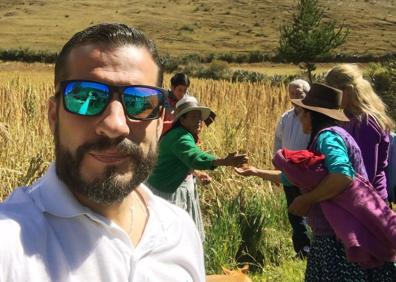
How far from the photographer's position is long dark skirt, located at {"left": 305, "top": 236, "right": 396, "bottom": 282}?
346cm

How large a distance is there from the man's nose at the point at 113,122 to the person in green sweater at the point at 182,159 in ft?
8.13

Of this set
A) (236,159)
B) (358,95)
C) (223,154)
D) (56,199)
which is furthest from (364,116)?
(223,154)

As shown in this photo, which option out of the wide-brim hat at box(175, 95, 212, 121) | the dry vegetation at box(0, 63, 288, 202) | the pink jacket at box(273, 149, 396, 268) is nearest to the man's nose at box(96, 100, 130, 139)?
the pink jacket at box(273, 149, 396, 268)

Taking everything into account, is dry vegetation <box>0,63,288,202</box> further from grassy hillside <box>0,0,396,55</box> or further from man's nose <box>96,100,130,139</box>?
grassy hillside <box>0,0,396,55</box>

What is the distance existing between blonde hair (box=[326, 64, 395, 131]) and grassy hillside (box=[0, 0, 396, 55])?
73.6 meters

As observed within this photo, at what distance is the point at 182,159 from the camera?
4.16 meters

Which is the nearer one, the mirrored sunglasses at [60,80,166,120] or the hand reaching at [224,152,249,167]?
the mirrored sunglasses at [60,80,166,120]

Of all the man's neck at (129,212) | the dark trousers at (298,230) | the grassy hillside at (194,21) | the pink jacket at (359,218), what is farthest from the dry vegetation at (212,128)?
the grassy hillside at (194,21)

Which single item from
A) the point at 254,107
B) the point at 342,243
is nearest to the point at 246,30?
the point at 254,107

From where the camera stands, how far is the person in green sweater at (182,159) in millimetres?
4113

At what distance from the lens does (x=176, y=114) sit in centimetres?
444

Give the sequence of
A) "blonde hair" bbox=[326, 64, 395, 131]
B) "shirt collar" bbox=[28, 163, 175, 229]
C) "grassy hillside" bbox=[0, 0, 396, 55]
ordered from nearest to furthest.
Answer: "shirt collar" bbox=[28, 163, 175, 229]
"blonde hair" bbox=[326, 64, 395, 131]
"grassy hillside" bbox=[0, 0, 396, 55]

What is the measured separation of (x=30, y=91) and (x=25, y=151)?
3.01m

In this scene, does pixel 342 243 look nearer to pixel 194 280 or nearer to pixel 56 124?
pixel 194 280
